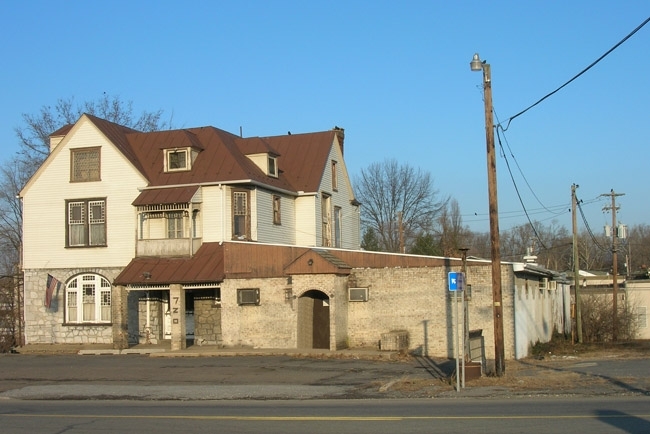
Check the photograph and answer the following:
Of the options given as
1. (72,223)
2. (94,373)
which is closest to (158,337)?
(72,223)

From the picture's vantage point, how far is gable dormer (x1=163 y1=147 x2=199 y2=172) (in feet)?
117

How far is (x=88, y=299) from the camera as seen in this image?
35.5m

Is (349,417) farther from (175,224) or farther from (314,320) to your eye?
(175,224)

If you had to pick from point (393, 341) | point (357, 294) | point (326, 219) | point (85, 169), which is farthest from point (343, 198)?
point (393, 341)

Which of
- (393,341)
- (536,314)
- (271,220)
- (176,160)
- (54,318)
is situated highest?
(176,160)

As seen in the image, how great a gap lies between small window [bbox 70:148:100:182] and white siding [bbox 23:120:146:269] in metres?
0.21

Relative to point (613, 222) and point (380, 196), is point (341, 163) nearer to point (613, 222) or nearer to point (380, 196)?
point (613, 222)

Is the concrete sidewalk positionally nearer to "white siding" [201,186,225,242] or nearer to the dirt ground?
"white siding" [201,186,225,242]

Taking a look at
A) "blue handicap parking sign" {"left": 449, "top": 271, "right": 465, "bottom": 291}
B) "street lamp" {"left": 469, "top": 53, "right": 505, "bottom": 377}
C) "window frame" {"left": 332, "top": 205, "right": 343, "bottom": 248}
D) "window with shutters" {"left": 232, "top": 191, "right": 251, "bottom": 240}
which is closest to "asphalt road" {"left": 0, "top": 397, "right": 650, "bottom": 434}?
"blue handicap parking sign" {"left": 449, "top": 271, "right": 465, "bottom": 291}

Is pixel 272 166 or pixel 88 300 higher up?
pixel 272 166

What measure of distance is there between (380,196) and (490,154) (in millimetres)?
49534

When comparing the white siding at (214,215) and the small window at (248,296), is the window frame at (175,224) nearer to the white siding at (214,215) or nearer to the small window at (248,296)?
the white siding at (214,215)

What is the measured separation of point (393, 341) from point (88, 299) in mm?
14762

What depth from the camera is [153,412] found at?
52.3ft
